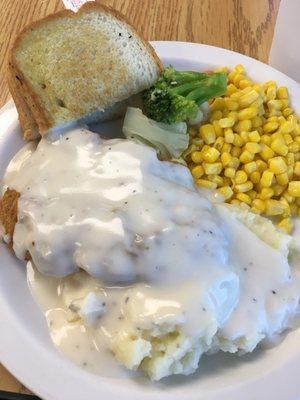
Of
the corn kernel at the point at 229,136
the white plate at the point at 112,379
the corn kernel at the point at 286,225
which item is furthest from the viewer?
the corn kernel at the point at 229,136

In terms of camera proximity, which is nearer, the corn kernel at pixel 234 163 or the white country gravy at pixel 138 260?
the white country gravy at pixel 138 260

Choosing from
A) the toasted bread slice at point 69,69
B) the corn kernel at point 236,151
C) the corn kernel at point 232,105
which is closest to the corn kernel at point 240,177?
the corn kernel at point 236,151

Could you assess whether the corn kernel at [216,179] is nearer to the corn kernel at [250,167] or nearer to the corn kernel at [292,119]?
the corn kernel at [250,167]

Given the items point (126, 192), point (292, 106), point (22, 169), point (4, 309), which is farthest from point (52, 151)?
point (292, 106)

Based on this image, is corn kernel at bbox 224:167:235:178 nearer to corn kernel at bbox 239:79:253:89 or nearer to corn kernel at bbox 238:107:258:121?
corn kernel at bbox 238:107:258:121

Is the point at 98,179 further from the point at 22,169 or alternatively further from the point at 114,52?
the point at 114,52

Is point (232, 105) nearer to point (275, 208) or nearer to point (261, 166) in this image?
point (261, 166)
